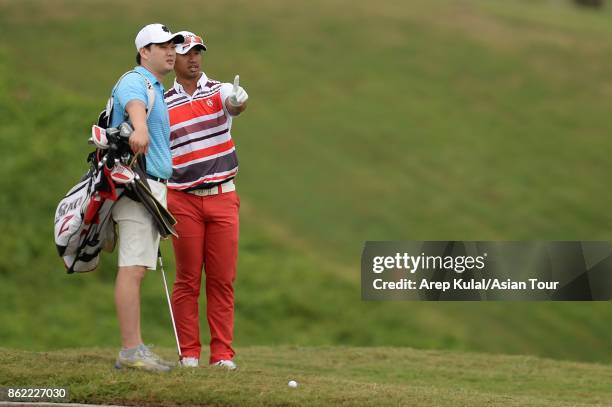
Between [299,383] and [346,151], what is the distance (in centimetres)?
1701

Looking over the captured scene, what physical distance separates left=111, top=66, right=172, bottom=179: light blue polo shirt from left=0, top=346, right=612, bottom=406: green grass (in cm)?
136

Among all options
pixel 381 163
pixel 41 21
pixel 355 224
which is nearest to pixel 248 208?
pixel 355 224

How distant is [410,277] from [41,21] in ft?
56.6

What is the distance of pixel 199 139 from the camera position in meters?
8.99

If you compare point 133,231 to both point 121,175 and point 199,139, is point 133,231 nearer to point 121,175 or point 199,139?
point 121,175

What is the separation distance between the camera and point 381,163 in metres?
24.8

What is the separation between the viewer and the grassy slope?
757 inches

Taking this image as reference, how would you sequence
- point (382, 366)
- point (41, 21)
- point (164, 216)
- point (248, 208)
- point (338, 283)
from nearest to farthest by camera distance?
point (164, 216) → point (382, 366) → point (338, 283) → point (248, 208) → point (41, 21)

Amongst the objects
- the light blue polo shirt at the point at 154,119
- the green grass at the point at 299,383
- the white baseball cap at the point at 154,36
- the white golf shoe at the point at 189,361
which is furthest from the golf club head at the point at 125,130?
the white golf shoe at the point at 189,361

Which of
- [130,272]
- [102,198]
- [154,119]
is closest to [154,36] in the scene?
[154,119]

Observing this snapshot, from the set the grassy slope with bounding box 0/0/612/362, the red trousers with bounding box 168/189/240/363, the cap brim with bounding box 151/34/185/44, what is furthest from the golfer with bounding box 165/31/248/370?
the grassy slope with bounding box 0/0/612/362

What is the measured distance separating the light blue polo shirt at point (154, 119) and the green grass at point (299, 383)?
136cm

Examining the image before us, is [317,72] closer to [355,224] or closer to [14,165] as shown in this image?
[355,224]

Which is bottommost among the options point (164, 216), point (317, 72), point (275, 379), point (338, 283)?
point (275, 379)
